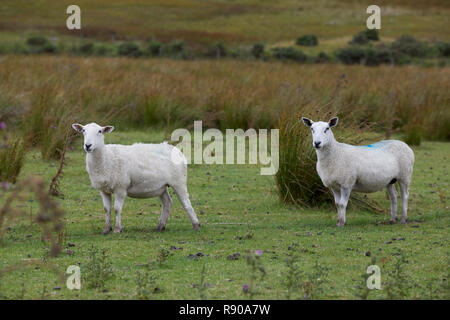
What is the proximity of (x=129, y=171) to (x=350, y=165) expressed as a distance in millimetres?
2731

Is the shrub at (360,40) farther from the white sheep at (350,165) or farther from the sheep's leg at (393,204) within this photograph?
the white sheep at (350,165)

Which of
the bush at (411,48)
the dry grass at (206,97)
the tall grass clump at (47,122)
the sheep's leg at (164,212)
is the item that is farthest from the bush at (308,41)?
the sheep's leg at (164,212)

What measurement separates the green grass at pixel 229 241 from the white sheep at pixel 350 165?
1.67ft

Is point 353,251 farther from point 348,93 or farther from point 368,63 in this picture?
point 368,63

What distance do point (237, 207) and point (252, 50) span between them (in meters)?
40.6

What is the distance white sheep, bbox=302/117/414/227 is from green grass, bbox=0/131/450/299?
0.51 meters

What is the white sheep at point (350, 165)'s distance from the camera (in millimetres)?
8750

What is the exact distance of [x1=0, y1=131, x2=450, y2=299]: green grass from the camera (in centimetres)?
634

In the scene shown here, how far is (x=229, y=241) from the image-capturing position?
26.8 ft

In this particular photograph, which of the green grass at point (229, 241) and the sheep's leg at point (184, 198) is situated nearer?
the green grass at point (229, 241)

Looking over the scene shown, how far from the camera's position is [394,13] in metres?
83.6

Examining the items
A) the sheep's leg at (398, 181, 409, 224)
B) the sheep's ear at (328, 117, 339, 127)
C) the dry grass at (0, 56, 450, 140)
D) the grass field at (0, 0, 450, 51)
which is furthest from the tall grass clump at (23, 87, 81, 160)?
the grass field at (0, 0, 450, 51)

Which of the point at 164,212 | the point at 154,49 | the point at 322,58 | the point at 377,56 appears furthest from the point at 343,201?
the point at 154,49
